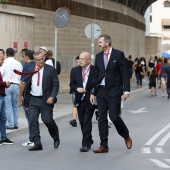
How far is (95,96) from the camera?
13242 millimetres

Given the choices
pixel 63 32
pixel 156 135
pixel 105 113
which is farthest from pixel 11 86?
pixel 63 32

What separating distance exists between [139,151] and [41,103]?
184cm

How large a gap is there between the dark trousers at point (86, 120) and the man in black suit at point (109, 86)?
1.18ft

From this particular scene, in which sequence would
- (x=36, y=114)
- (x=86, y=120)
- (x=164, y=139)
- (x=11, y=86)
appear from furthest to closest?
(x=11, y=86)
(x=164, y=139)
(x=36, y=114)
(x=86, y=120)

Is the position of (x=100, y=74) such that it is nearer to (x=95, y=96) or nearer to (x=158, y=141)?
(x=95, y=96)

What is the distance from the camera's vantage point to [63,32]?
1307 inches

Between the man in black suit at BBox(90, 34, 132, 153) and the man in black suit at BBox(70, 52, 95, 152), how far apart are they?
349 mm

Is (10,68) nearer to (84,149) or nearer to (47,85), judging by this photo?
(47,85)

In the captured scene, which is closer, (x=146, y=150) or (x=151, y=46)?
(x=146, y=150)

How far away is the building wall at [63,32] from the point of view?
85.1 feet

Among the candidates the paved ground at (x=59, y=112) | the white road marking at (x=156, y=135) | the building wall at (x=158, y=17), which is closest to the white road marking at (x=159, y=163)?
the white road marking at (x=156, y=135)

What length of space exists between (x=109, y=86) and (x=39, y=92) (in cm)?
127

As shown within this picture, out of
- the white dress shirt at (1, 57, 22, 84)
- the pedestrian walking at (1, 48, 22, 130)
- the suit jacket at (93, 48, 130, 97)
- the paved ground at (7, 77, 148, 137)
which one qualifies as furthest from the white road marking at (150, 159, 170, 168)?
the white dress shirt at (1, 57, 22, 84)

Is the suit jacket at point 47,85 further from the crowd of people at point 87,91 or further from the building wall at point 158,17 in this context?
the building wall at point 158,17
